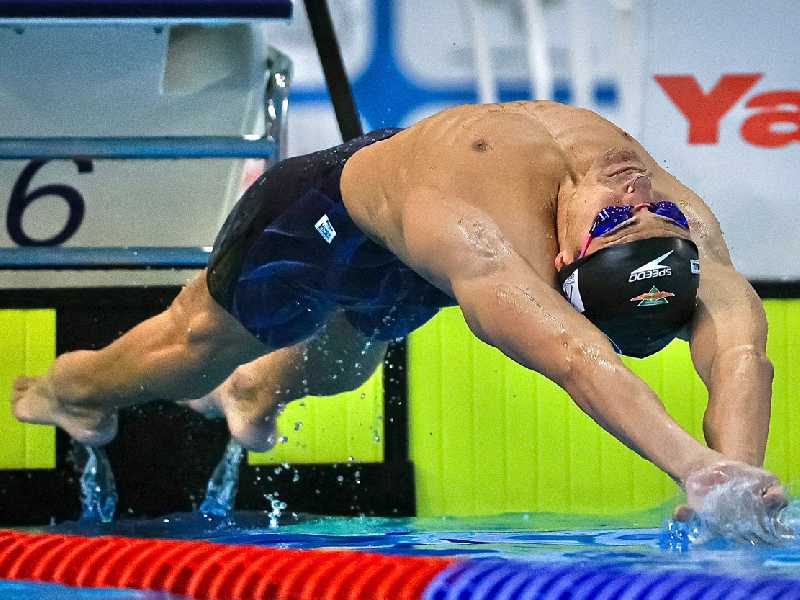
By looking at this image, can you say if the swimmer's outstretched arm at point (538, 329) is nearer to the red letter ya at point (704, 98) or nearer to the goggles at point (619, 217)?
the goggles at point (619, 217)

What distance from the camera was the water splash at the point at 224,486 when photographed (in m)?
4.66

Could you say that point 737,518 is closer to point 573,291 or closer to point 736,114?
point 573,291

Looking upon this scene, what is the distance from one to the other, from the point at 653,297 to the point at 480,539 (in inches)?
51.3

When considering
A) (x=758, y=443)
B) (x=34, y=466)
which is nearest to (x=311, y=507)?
(x=34, y=466)

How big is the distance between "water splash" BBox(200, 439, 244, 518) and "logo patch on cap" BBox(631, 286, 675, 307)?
2219mm

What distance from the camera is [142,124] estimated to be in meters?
5.00

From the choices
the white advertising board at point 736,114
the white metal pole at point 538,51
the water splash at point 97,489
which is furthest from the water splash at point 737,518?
the white metal pole at point 538,51

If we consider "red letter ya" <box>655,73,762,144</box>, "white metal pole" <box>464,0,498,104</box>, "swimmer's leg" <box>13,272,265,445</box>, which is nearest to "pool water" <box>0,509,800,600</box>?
"swimmer's leg" <box>13,272,265,445</box>

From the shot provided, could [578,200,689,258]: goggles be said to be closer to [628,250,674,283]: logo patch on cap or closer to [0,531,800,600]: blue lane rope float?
[628,250,674,283]: logo patch on cap

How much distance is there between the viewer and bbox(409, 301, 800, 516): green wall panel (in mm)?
4926

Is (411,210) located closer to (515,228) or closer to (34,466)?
(515,228)

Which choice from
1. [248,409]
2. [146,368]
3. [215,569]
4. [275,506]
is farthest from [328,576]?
[275,506]

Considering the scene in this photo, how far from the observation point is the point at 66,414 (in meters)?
4.21

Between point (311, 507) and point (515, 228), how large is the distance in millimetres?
2410
